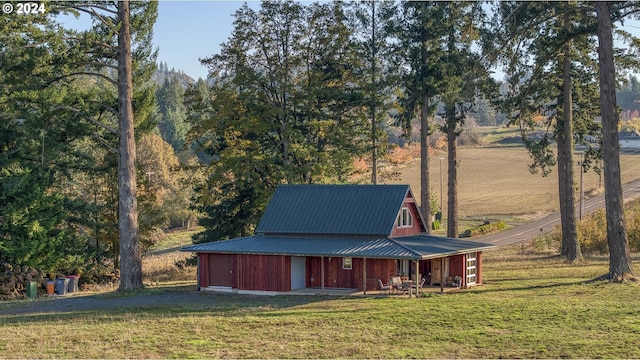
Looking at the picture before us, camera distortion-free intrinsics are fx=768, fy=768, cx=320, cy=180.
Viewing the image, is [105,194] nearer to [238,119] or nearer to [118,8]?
[238,119]

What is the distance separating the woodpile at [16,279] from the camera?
38.6 meters

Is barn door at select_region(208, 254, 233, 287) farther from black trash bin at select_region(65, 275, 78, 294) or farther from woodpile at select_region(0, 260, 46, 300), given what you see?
woodpile at select_region(0, 260, 46, 300)

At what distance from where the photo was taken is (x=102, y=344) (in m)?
22.3

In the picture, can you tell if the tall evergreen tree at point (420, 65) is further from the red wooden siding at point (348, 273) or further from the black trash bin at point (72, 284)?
the black trash bin at point (72, 284)

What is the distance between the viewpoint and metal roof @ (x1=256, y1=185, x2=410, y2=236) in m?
36.9

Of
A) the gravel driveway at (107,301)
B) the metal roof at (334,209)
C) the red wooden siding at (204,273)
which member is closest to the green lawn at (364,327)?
the gravel driveway at (107,301)

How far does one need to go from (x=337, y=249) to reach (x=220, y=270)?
6.55 metres

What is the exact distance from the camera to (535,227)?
75188 mm

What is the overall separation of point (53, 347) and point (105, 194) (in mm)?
24523

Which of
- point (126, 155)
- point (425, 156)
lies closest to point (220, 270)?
point (126, 155)

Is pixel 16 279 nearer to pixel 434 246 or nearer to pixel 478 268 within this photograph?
pixel 434 246

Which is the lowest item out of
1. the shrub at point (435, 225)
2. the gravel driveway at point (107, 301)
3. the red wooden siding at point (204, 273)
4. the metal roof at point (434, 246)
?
the gravel driveway at point (107, 301)

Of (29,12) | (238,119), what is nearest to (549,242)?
(238,119)

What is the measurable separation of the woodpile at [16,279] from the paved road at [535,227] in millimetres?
36395
